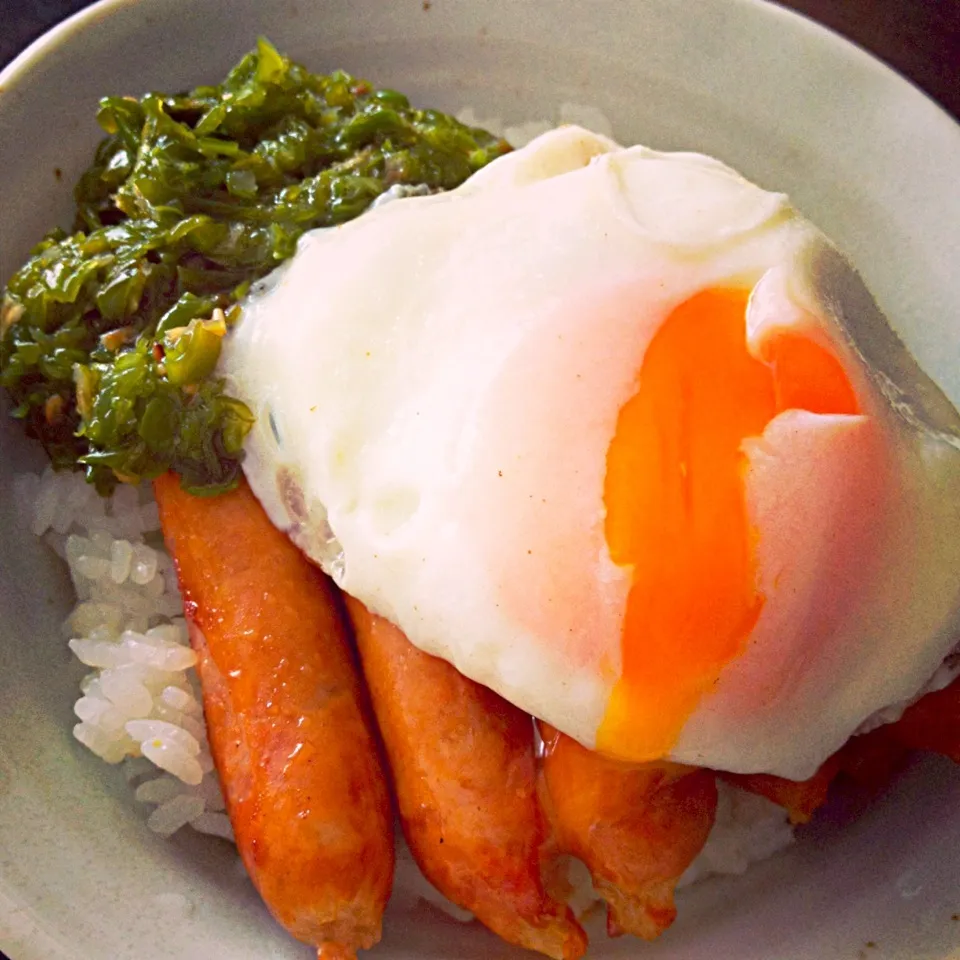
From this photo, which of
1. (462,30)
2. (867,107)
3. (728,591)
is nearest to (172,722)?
(728,591)

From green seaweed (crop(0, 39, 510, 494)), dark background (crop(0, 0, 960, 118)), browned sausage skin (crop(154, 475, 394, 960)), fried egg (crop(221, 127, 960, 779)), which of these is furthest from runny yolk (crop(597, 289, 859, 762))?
dark background (crop(0, 0, 960, 118))

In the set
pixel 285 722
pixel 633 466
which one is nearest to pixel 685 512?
pixel 633 466

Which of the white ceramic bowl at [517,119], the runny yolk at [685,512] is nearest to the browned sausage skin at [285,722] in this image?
the white ceramic bowl at [517,119]

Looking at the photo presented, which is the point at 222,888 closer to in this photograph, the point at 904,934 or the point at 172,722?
the point at 172,722

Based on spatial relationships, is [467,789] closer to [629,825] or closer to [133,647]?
[629,825]

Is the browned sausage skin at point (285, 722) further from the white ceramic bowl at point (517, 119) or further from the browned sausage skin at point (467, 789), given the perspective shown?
the white ceramic bowl at point (517, 119)

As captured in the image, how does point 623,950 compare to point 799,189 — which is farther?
point 799,189
